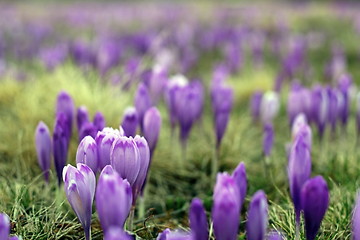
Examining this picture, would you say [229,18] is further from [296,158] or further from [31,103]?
[296,158]

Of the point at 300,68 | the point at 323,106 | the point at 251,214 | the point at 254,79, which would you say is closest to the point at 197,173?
the point at 323,106

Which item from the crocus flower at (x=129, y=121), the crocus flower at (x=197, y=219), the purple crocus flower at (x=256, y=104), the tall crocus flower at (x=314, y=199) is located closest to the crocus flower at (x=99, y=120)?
the crocus flower at (x=129, y=121)

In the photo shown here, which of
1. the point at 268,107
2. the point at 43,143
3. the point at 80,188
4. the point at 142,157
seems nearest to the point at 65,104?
the point at 43,143

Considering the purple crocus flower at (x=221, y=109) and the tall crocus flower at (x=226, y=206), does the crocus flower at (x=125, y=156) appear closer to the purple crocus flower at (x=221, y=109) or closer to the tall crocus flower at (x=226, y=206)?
the tall crocus flower at (x=226, y=206)

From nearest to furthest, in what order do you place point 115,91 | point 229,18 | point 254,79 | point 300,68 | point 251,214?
point 251,214, point 115,91, point 254,79, point 300,68, point 229,18

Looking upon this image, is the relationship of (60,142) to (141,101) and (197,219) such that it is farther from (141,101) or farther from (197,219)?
(197,219)
